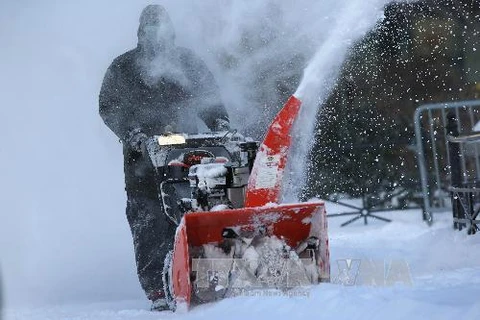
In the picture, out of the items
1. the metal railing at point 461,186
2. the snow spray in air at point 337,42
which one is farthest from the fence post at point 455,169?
the snow spray in air at point 337,42

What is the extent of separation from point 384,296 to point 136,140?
253 centimetres

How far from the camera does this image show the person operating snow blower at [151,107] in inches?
235

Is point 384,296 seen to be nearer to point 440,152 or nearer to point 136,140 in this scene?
point 136,140

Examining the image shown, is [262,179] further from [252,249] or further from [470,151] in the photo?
[470,151]

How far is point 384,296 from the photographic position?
3617mm

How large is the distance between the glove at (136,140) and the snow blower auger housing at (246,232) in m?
0.73

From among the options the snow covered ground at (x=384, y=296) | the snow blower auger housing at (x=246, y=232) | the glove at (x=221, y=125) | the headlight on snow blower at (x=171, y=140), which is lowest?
the snow covered ground at (x=384, y=296)

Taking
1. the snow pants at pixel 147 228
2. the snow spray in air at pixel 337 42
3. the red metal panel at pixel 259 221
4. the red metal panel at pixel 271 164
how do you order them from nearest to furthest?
1. the red metal panel at pixel 259 221
2. the red metal panel at pixel 271 164
3. the snow spray in air at pixel 337 42
4. the snow pants at pixel 147 228

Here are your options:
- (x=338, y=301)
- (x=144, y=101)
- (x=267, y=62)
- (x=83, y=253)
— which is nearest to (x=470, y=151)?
(x=267, y=62)

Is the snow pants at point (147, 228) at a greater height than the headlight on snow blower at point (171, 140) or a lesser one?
lesser

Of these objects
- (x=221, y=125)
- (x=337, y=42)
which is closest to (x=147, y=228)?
(x=221, y=125)

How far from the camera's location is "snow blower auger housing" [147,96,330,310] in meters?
4.25

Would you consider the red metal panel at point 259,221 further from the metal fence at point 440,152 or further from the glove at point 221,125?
the metal fence at point 440,152

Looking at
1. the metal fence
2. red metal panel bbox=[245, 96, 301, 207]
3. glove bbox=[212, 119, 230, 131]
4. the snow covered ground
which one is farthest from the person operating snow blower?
the metal fence
